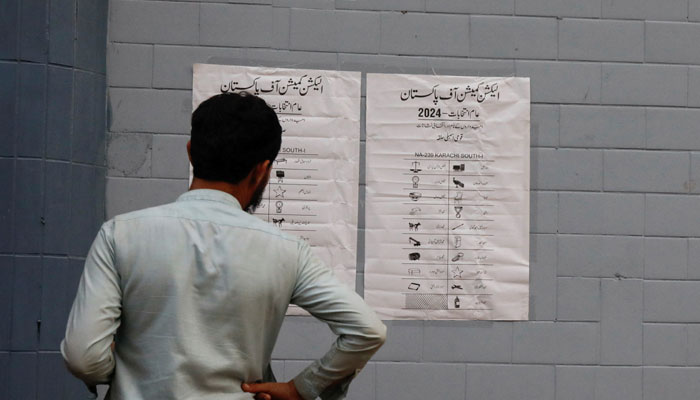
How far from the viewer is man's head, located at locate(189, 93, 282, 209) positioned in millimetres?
2342

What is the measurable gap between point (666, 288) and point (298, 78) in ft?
6.47

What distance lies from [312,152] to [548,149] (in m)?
1.10

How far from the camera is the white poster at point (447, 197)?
15.0 feet

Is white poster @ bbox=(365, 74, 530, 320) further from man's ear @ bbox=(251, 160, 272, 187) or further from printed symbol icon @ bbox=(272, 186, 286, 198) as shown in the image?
man's ear @ bbox=(251, 160, 272, 187)

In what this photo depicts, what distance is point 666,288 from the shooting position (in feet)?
15.3

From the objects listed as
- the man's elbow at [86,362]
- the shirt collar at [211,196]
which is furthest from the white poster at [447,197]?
the man's elbow at [86,362]

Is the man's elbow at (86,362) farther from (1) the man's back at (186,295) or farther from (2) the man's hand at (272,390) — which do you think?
(2) the man's hand at (272,390)

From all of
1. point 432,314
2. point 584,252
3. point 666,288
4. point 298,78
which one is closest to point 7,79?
point 298,78

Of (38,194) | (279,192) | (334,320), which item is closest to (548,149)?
(279,192)

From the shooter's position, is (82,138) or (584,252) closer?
(82,138)

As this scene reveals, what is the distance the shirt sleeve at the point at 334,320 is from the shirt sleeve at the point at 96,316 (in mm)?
434

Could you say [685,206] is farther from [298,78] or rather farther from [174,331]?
[174,331]

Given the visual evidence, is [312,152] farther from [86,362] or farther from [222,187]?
[86,362]

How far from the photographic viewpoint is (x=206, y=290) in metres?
2.28
